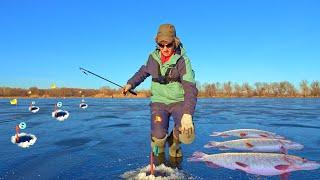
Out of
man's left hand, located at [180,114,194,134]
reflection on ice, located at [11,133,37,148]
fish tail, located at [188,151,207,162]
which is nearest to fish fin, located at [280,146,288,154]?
fish tail, located at [188,151,207,162]

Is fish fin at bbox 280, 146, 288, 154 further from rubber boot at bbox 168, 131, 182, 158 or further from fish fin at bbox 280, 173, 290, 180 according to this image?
rubber boot at bbox 168, 131, 182, 158

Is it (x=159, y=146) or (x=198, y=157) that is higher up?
(x=159, y=146)

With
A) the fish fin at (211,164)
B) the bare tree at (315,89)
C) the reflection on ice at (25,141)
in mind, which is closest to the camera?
the fish fin at (211,164)

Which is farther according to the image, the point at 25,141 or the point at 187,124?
the point at 25,141

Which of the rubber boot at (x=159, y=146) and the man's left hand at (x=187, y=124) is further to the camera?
the rubber boot at (x=159, y=146)

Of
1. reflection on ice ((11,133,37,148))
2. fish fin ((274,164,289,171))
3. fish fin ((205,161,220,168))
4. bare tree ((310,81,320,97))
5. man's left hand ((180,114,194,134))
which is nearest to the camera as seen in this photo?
man's left hand ((180,114,194,134))

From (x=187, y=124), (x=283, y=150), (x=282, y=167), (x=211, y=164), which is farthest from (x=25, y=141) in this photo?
(x=282, y=167)

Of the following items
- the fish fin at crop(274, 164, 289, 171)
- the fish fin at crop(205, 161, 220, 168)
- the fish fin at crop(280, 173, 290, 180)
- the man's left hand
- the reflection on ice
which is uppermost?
the man's left hand

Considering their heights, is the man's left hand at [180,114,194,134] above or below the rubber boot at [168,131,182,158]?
above

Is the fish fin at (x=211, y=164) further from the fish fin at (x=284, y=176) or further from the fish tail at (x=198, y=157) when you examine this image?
the fish fin at (x=284, y=176)

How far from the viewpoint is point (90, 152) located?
6352mm

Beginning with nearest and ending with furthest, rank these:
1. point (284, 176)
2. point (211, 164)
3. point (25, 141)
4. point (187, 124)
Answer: point (187, 124)
point (284, 176)
point (211, 164)
point (25, 141)

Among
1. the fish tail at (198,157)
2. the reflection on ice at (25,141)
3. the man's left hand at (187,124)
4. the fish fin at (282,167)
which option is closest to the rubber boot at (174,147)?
the fish tail at (198,157)

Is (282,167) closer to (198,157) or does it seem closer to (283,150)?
(198,157)
